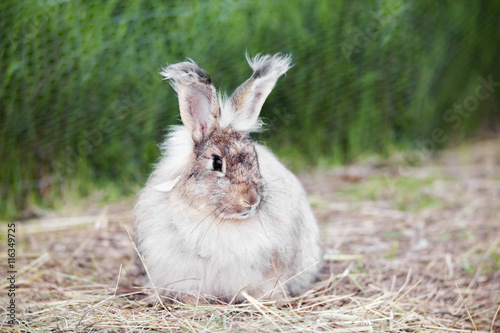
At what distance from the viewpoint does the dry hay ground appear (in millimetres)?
2322

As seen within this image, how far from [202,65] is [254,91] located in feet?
6.58

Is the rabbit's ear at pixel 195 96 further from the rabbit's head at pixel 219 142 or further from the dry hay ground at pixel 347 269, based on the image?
the dry hay ground at pixel 347 269

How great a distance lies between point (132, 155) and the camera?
4.45 metres

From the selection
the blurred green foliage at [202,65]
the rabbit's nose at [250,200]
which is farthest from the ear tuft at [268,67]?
the blurred green foliage at [202,65]

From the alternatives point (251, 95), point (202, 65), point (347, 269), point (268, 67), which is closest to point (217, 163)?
point (251, 95)

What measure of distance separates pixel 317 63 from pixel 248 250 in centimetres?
309

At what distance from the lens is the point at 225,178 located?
229 cm

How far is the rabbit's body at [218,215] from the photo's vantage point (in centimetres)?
230

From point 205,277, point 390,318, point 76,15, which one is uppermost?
point 76,15

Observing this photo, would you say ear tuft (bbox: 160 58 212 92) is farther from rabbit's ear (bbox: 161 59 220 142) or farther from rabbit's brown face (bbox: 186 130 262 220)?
rabbit's brown face (bbox: 186 130 262 220)

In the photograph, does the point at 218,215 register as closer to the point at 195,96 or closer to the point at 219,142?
the point at 219,142

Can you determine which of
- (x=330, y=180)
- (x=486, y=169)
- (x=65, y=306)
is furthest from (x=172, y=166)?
(x=486, y=169)

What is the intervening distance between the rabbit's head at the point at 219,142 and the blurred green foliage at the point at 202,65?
76.0 inches

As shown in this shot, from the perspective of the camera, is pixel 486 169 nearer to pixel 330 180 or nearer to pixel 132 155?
pixel 330 180
